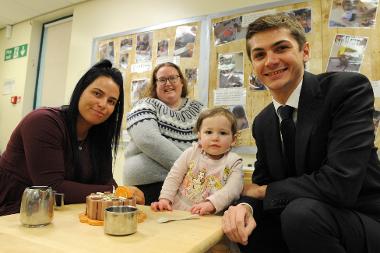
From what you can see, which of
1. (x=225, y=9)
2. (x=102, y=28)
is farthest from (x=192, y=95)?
(x=102, y=28)

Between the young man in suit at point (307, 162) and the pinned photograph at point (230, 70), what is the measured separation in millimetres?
955

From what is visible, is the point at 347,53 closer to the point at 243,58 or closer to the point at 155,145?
the point at 243,58

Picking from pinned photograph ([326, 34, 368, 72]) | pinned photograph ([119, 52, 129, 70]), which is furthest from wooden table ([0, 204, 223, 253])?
pinned photograph ([119, 52, 129, 70])

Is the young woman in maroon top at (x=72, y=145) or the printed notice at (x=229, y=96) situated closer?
the young woman in maroon top at (x=72, y=145)

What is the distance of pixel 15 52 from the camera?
4406 mm

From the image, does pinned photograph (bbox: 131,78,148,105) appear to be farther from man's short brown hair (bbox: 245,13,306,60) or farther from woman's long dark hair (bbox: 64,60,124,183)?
man's short brown hair (bbox: 245,13,306,60)

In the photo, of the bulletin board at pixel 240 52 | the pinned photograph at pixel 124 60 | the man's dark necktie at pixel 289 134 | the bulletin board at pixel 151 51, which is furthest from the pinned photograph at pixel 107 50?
the man's dark necktie at pixel 289 134

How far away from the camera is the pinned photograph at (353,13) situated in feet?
6.40

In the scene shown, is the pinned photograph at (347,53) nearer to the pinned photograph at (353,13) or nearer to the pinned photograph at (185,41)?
the pinned photograph at (353,13)

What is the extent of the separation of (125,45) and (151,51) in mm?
369

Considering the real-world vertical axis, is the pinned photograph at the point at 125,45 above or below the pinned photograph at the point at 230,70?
above

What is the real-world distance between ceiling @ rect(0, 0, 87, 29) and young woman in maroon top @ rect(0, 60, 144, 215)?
256cm

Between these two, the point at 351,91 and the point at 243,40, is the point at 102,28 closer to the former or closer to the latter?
the point at 243,40

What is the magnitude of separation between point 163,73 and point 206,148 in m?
0.83
